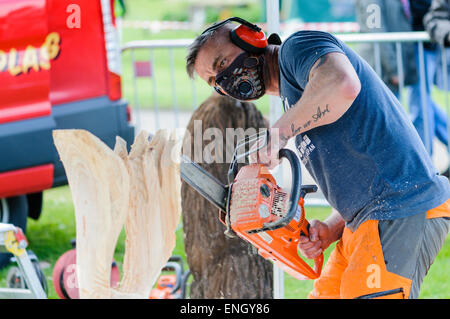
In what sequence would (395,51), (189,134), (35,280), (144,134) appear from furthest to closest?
1. (395,51)
2. (189,134)
3. (35,280)
4. (144,134)

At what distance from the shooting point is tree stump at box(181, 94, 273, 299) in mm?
2945

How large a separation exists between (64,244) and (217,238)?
5.20 feet

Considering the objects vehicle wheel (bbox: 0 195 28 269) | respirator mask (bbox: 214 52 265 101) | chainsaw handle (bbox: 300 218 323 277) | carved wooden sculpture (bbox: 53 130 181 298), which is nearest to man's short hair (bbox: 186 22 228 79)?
respirator mask (bbox: 214 52 265 101)

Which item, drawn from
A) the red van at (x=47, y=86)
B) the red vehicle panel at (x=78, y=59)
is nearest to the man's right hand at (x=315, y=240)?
the red van at (x=47, y=86)

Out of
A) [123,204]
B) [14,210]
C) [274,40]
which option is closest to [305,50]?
[274,40]

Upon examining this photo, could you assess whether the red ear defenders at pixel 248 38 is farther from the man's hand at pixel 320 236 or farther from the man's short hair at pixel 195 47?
the man's hand at pixel 320 236

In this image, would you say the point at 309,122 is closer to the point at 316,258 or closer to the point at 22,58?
the point at 316,258

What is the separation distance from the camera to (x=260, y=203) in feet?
6.35

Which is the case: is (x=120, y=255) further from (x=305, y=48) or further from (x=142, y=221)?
(x=305, y=48)

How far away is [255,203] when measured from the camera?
1.93 meters

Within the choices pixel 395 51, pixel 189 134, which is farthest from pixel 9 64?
pixel 395 51

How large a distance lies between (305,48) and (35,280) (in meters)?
1.62

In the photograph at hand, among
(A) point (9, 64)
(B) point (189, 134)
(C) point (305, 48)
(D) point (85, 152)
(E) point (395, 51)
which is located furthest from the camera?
(E) point (395, 51)

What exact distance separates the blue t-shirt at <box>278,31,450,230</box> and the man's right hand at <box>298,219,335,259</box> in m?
0.26
